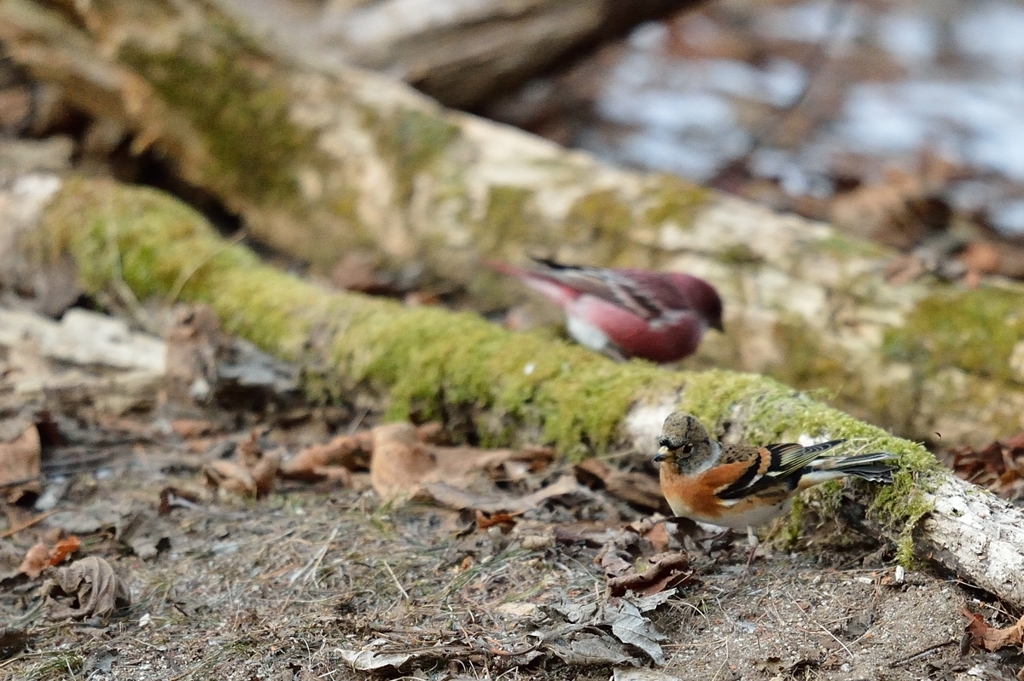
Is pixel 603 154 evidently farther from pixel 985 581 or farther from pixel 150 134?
pixel 985 581

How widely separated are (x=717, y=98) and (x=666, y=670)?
952cm

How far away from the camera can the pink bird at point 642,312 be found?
5.38 metres

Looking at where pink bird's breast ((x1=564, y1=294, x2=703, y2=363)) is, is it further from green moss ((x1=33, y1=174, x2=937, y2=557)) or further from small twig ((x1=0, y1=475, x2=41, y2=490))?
small twig ((x1=0, y1=475, x2=41, y2=490))

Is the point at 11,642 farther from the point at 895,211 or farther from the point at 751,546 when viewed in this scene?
the point at 895,211

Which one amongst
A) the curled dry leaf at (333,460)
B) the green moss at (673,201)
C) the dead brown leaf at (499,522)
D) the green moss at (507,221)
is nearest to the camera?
the dead brown leaf at (499,522)

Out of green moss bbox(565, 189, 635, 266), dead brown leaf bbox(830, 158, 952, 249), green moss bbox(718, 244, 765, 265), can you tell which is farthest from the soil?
dead brown leaf bbox(830, 158, 952, 249)

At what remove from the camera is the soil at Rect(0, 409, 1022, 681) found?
274 centimetres

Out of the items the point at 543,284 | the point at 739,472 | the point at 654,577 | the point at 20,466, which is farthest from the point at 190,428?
the point at 739,472

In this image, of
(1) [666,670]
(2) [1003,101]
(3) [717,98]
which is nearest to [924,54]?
(2) [1003,101]

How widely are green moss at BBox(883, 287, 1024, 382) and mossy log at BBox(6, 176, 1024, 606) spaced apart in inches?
61.0

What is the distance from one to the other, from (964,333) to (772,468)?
2.50m

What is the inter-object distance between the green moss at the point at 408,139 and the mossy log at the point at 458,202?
0.01m

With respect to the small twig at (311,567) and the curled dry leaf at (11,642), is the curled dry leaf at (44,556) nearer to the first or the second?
the curled dry leaf at (11,642)

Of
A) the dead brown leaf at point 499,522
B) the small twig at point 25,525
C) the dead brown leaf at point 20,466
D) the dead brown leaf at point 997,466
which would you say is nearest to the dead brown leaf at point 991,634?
the dead brown leaf at point 997,466
